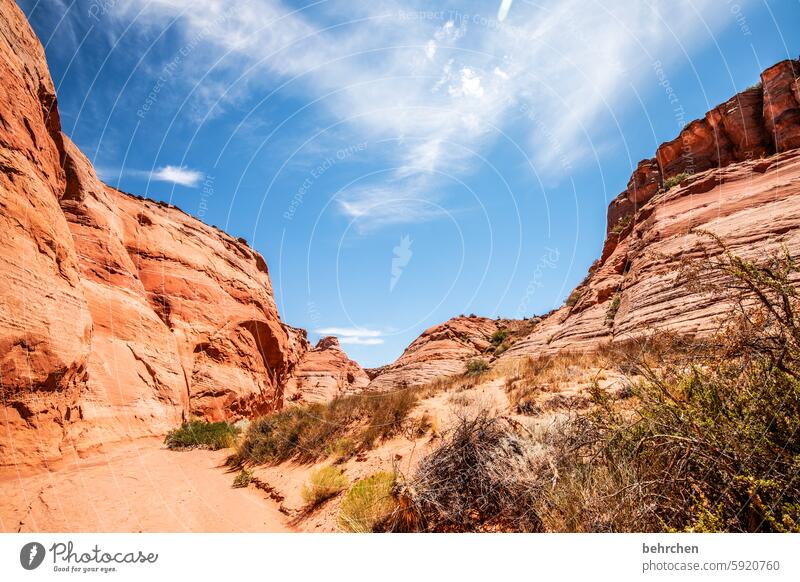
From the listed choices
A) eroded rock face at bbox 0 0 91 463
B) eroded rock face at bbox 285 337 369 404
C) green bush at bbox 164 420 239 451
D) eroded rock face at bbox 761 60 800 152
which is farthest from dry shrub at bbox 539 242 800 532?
eroded rock face at bbox 285 337 369 404

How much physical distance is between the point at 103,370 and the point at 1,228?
4383mm

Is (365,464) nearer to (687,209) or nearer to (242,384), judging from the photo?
(242,384)

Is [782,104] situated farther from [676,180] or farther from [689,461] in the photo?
[689,461]

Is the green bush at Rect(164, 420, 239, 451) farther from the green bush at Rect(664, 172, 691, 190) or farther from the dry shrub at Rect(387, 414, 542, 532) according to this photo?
the green bush at Rect(664, 172, 691, 190)

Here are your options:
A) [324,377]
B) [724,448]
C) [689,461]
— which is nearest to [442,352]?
[324,377]

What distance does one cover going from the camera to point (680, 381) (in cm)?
297

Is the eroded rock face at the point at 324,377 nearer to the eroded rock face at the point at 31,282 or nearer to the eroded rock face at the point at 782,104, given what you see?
the eroded rock face at the point at 31,282

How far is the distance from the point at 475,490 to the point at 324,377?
35871 millimetres

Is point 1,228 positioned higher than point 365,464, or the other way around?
point 1,228

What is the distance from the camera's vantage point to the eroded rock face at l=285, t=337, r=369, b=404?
32.1 meters

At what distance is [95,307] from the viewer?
1001 cm

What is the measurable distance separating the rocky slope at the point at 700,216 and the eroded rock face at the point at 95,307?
524 inches

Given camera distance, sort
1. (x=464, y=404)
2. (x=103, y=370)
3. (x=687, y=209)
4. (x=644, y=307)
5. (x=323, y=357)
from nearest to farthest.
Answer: (x=464, y=404) < (x=103, y=370) < (x=644, y=307) < (x=687, y=209) < (x=323, y=357)

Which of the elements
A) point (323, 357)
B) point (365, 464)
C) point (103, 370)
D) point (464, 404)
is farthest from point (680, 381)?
point (323, 357)
